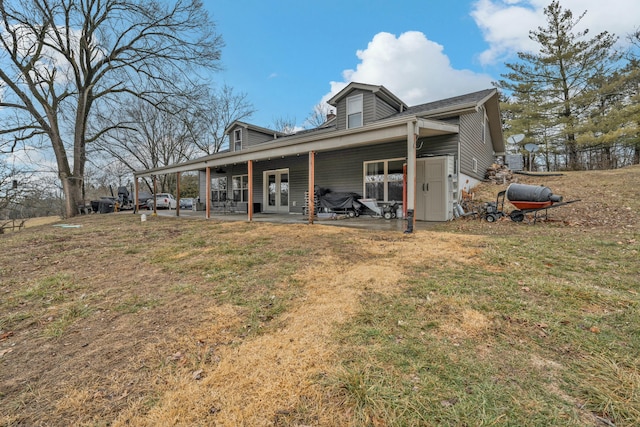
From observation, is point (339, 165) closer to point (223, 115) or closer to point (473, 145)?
point (473, 145)

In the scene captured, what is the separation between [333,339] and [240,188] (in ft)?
50.3

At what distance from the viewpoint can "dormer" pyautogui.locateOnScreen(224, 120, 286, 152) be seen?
16.5 m

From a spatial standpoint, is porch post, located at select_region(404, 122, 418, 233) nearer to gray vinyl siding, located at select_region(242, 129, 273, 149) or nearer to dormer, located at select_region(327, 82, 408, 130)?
dormer, located at select_region(327, 82, 408, 130)

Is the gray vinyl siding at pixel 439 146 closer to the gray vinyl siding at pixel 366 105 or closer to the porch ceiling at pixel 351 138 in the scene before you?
the porch ceiling at pixel 351 138

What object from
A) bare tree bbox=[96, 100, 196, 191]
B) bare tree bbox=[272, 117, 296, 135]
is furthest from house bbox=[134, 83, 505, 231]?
bare tree bbox=[272, 117, 296, 135]

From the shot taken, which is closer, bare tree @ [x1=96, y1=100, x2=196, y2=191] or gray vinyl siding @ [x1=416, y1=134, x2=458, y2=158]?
gray vinyl siding @ [x1=416, y1=134, x2=458, y2=158]

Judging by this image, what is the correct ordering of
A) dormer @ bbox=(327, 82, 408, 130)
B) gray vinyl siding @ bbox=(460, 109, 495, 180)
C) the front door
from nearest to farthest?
1. gray vinyl siding @ bbox=(460, 109, 495, 180)
2. dormer @ bbox=(327, 82, 408, 130)
3. the front door

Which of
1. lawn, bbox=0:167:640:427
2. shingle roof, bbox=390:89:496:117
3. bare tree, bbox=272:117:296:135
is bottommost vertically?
lawn, bbox=0:167:640:427

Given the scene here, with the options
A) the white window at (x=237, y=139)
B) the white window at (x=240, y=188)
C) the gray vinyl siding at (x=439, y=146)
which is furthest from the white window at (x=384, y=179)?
the white window at (x=237, y=139)

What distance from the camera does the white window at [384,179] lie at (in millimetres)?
10219

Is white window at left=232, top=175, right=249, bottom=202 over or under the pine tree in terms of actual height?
under

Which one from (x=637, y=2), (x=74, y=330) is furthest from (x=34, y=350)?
(x=637, y=2)

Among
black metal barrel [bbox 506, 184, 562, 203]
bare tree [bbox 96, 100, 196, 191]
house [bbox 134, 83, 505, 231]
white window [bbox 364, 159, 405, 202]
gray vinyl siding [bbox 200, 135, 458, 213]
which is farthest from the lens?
bare tree [bbox 96, 100, 196, 191]

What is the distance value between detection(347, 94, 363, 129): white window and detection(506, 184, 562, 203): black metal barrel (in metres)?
6.49
